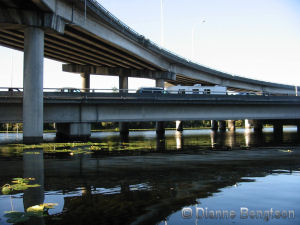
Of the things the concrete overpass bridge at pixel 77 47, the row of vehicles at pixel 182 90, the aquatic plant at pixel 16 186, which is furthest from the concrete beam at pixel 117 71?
the aquatic plant at pixel 16 186

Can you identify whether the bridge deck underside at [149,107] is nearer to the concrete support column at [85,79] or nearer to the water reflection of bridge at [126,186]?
the water reflection of bridge at [126,186]

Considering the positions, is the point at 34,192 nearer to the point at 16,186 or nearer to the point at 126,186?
the point at 16,186

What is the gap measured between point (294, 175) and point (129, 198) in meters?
7.23

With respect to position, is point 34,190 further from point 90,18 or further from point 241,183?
point 90,18

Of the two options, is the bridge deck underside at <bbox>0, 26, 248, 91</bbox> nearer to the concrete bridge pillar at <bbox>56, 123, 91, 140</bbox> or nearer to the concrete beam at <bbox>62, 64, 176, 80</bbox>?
the concrete beam at <bbox>62, 64, 176, 80</bbox>

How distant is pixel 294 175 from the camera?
37.1 feet

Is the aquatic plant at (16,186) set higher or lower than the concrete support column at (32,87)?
lower

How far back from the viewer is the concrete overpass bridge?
2791 centimetres

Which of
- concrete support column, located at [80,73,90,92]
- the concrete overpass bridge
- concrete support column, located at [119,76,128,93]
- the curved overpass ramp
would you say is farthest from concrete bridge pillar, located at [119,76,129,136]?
concrete support column, located at [80,73,90,92]

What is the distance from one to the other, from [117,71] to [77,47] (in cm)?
1639

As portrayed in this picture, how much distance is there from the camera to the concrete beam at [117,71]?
2386 inches

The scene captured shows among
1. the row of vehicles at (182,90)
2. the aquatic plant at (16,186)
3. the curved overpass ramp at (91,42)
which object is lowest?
the aquatic plant at (16,186)

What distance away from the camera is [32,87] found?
91.2ft

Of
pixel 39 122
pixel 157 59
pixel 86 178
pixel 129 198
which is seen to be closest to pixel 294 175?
pixel 129 198
